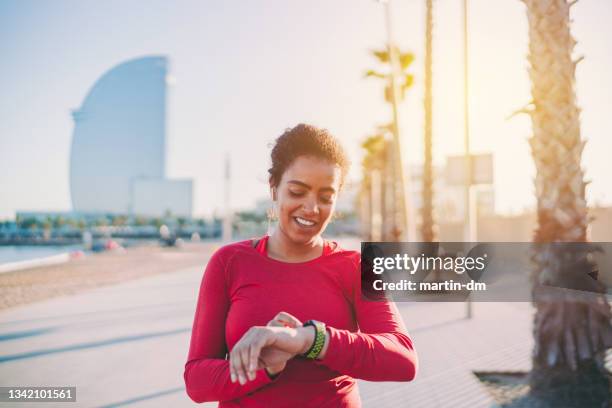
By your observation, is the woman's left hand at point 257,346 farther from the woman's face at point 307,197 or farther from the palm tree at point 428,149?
the palm tree at point 428,149

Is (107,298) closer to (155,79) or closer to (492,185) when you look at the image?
(492,185)

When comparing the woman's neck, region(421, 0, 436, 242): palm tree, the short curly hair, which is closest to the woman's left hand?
the woman's neck

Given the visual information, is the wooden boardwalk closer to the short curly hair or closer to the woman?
the woman

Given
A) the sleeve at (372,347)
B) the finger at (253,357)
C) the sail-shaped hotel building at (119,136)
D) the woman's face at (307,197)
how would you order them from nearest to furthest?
the finger at (253,357) → the sleeve at (372,347) → the woman's face at (307,197) → the sail-shaped hotel building at (119,136)

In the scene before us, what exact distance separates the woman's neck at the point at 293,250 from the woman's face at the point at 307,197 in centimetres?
2

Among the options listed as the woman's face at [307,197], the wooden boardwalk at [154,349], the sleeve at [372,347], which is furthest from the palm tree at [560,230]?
the woman's face at [307,197]

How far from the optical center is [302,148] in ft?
5.14

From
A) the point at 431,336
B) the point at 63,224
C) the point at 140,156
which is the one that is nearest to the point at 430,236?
the point at 431,336

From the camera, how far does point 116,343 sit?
232 inches

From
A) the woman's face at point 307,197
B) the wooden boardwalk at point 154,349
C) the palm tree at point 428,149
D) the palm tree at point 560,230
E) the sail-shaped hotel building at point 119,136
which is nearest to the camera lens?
the woman's face at point 307,197

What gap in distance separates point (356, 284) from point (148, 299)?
28.7ft

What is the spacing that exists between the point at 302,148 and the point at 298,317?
53 cm

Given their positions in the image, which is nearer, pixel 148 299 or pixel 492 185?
pixel 492 185

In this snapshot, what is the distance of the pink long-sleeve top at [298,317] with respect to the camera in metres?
1.34
